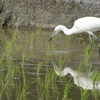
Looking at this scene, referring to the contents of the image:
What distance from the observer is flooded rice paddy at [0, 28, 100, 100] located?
5832 millimetres

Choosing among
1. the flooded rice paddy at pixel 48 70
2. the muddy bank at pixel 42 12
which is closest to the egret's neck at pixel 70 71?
the flooded rice paddy at pixel 48 70

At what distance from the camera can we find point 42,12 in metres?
13.9

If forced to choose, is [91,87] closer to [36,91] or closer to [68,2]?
[36,91]

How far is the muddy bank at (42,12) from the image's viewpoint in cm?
1362

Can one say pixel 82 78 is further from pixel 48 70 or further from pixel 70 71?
pixel 48 70

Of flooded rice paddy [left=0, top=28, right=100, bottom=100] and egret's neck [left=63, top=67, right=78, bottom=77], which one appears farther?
egret's neck [left=63, top=67, right=78, bottom=77]

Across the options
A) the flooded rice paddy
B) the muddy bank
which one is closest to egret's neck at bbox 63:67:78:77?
the flooded rice paddy

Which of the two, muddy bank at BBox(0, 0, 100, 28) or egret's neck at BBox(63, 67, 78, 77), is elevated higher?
muddy bank at BBox(0, 0, 100, 28)

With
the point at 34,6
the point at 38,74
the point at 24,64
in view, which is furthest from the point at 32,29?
the point at 38,74

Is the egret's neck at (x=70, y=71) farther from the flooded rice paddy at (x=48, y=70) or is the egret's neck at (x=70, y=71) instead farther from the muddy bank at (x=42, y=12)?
the muddy bank at (x=42, y=12)

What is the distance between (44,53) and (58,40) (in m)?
2.07

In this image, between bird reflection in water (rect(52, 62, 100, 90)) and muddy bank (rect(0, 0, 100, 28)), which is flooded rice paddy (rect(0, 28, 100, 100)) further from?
muddy bank (rect(0, 0, 100, 28))

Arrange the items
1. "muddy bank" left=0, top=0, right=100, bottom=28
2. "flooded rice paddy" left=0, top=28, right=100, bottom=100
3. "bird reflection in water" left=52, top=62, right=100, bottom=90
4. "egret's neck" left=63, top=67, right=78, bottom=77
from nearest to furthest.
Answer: "flooded rice paddy" left=0, top=28, right=100, bottom=100
"bird reflection in water" left=52, top=62, right=100, bottom=90
"egret's neck" left=63, top=67, right=78, bottom=77
"muddy bank" left=0, top=0, right=100, bottom=28

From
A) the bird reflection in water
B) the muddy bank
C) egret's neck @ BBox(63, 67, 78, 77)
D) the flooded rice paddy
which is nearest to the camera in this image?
the flooded rice paddy
